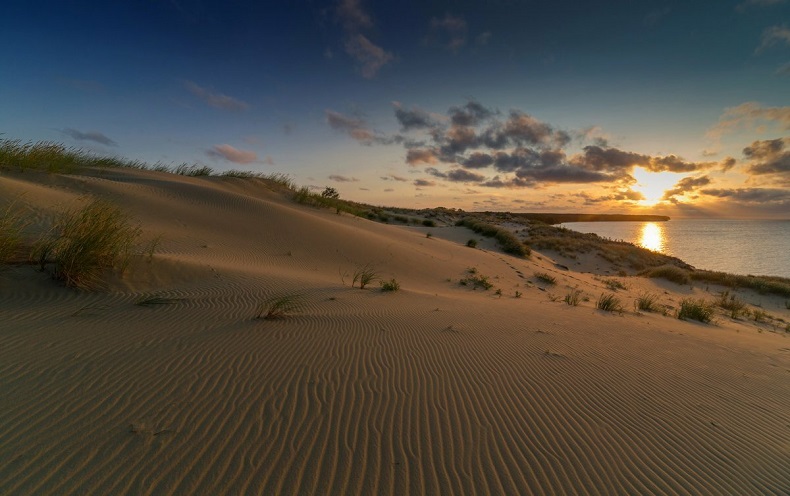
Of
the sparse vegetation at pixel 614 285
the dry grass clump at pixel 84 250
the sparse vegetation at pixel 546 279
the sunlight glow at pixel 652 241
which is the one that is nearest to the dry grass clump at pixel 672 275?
the sparse vegetation at pixel 614 285

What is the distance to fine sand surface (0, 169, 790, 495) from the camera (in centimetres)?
236

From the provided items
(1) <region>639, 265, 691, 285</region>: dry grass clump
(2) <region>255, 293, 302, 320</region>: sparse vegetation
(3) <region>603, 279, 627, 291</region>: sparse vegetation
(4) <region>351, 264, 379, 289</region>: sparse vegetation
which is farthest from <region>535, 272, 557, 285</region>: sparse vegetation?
(2) <region>255, 293, 302, 320</region>: sparse vegetation

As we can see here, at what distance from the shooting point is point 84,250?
5.36 metres

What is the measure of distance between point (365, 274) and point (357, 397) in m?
5.67

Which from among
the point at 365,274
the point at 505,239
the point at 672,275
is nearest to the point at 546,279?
the point at 365,274

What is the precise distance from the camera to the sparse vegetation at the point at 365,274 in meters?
8.30

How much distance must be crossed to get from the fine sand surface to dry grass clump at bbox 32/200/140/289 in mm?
246

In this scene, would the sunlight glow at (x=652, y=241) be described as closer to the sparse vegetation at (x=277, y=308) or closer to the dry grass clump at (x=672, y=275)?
the dry grass clump at (x=672, y=275)

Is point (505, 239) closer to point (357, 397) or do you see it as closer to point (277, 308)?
point (277, 308)

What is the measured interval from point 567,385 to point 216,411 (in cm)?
337

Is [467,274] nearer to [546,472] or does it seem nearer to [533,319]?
[533,319]

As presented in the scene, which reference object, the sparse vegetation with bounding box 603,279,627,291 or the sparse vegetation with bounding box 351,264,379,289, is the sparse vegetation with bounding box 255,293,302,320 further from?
the sparse vegetation with bounding box 603,279,627,291

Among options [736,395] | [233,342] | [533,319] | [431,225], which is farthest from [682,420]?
[431,225]

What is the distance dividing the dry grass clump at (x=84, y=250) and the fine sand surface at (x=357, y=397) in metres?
0.25
